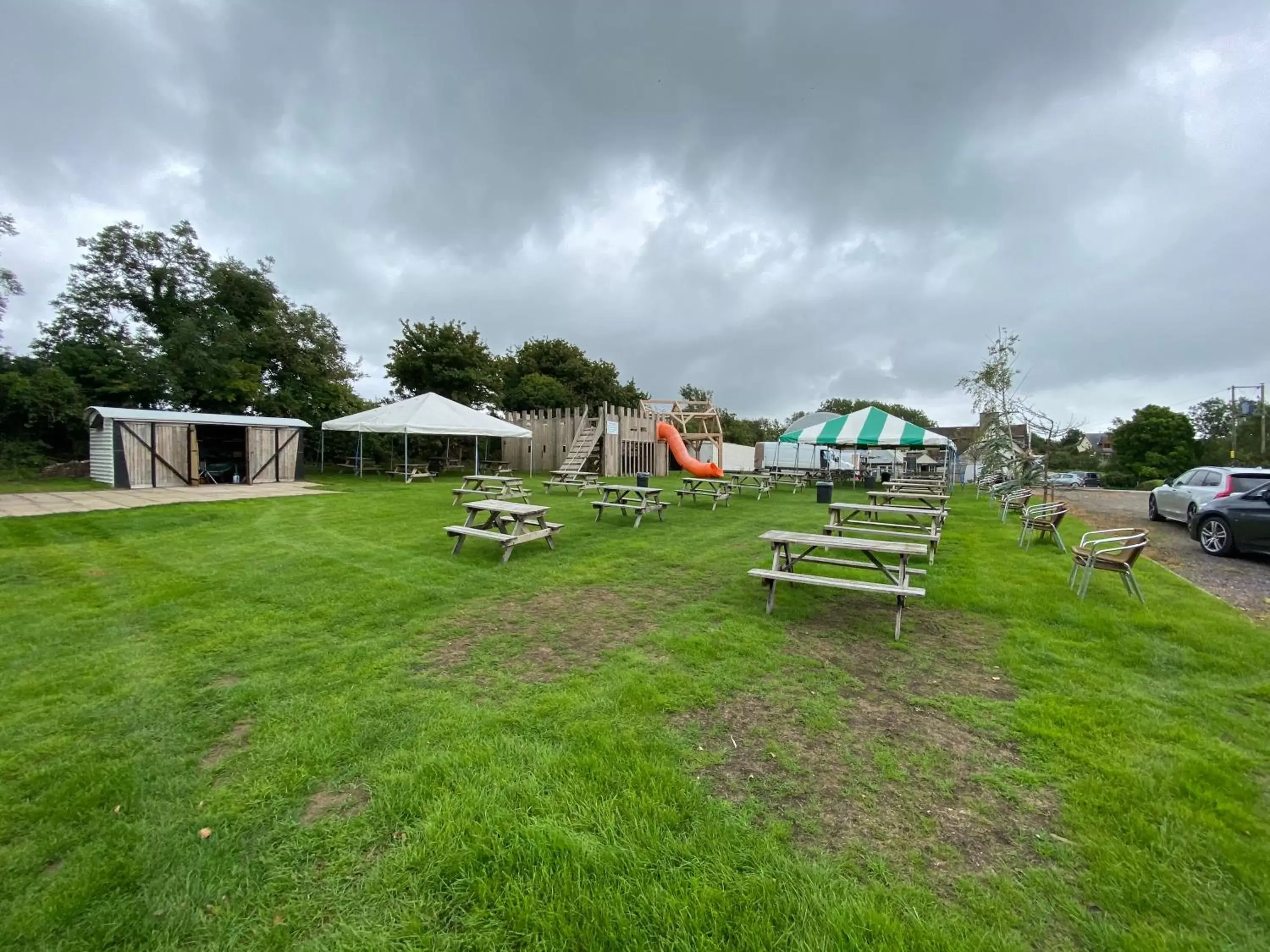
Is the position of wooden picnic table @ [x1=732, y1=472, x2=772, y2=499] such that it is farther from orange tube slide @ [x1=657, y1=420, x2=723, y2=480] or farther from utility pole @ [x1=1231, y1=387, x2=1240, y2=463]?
utility pole @ [x1=1231, y1=387, x2=1240, y2=463]

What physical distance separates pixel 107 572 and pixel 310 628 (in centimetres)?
362

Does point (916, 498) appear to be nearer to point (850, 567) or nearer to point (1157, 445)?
point (850, 567)

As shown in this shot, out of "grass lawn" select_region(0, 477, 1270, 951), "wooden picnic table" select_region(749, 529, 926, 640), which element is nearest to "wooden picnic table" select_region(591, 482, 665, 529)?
"wooden picnic table" select_region(749, 529, 926, 640)

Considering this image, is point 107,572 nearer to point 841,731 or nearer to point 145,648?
point 145,648

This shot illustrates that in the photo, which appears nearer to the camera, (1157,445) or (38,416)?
(38,416)

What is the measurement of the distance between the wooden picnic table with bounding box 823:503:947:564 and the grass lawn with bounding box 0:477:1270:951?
70.4 inches

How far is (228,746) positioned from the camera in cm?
266

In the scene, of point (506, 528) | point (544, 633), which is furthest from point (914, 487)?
point (544, 633)

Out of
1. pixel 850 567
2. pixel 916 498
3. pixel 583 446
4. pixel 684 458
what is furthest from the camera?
pixel 583 446

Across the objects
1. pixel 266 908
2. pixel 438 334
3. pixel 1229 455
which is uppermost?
pixel 438 334

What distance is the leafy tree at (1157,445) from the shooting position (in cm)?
3916

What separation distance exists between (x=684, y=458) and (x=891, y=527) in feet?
30.1

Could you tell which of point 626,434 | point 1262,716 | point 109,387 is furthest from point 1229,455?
point 109,387

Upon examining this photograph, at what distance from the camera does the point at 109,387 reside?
778 inches
